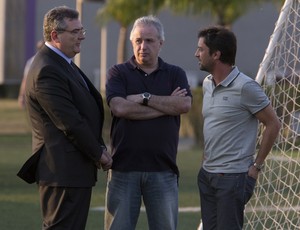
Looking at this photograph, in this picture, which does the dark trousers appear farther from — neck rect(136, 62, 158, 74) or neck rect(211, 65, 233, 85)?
neck rect(211, 65, 233, 85)

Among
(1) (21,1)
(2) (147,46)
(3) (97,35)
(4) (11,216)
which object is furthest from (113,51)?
(2) (147,46)

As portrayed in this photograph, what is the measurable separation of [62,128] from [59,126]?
3cm

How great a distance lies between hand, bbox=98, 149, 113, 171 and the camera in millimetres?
6910

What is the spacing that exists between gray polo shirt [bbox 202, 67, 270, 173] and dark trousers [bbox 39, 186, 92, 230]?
970 mm

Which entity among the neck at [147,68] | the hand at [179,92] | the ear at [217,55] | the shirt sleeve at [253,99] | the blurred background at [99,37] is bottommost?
the blurred background at [99,37]

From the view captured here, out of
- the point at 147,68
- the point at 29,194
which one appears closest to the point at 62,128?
the point at 147,68

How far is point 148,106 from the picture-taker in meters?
7.15

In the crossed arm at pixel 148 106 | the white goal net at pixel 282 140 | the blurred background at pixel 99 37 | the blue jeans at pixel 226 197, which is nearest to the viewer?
the blue jeans at pixel 226 197

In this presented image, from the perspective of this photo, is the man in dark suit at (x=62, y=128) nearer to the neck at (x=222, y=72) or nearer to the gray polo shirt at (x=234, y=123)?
the gray polo shirt at (x=234, y=123)

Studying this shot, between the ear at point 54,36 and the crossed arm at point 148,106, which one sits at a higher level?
the ear at point 54,36

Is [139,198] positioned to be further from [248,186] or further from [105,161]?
[248,186]

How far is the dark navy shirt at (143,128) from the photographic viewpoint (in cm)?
717

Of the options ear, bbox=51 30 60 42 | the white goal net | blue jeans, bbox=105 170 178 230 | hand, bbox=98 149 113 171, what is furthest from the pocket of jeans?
the white goal net

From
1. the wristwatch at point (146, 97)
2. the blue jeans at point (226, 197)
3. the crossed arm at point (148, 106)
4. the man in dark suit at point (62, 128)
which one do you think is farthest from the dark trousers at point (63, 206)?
the blue jeans at point (226, 197)
